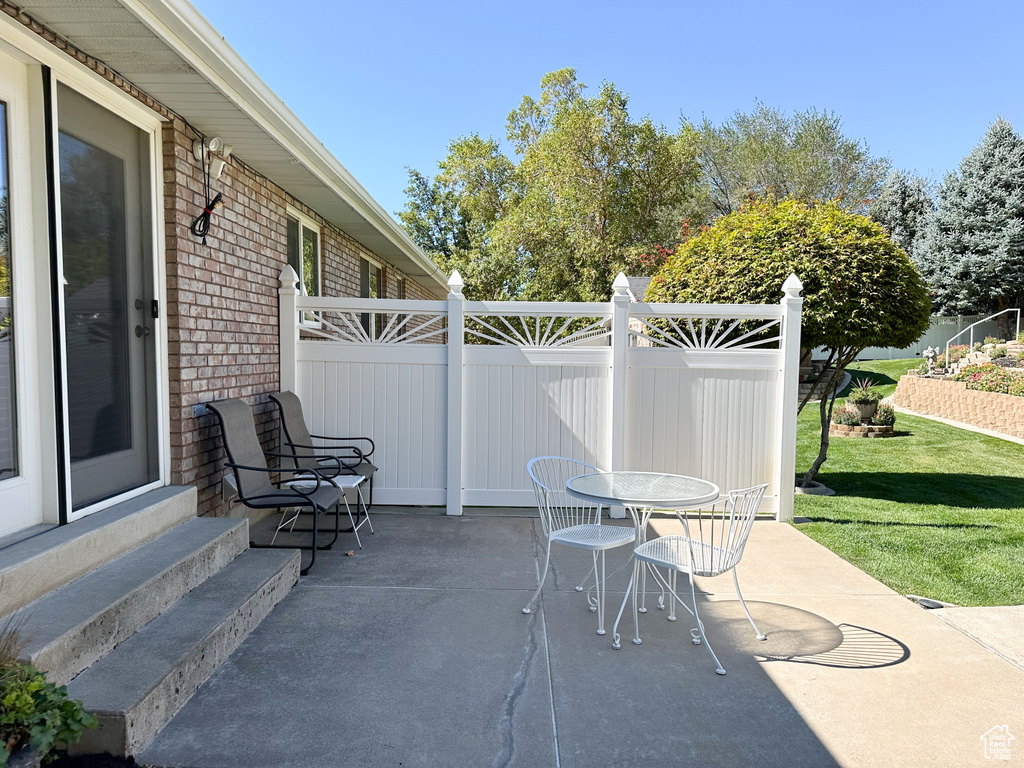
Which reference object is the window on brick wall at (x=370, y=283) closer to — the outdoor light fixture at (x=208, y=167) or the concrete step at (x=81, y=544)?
the outdoor light fixture at (x=208, y=167)

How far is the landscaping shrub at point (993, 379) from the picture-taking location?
11348 mm

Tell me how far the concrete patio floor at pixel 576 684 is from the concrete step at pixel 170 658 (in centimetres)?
8

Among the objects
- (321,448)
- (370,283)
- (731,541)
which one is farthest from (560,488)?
(370,283)

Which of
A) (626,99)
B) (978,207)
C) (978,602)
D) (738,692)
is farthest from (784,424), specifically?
(978,207)

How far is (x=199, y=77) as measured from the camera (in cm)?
Result: 357

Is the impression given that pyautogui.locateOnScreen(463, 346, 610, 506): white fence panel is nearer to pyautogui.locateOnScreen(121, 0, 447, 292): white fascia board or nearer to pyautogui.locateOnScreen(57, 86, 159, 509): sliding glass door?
pyautogui.locateOnScreen(121, 0, 447, 292): white fascia board

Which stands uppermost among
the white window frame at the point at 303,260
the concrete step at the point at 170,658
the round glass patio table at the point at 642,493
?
the white window frame at the point at 303,260

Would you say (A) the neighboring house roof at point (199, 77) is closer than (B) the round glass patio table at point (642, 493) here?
Yes

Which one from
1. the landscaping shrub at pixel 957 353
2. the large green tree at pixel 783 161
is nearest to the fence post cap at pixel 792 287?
the landscaping shrub at pixel 957 353

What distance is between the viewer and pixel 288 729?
8.34 feet

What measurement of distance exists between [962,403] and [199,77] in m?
13.4

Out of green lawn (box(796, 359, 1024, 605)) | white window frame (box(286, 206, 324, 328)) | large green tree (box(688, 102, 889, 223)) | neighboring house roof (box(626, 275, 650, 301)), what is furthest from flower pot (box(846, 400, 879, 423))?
large green tree (box(688, 102, 889, 223))

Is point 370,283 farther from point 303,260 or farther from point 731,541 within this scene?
point 731,541

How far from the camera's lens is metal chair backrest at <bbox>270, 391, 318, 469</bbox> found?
5.44m
